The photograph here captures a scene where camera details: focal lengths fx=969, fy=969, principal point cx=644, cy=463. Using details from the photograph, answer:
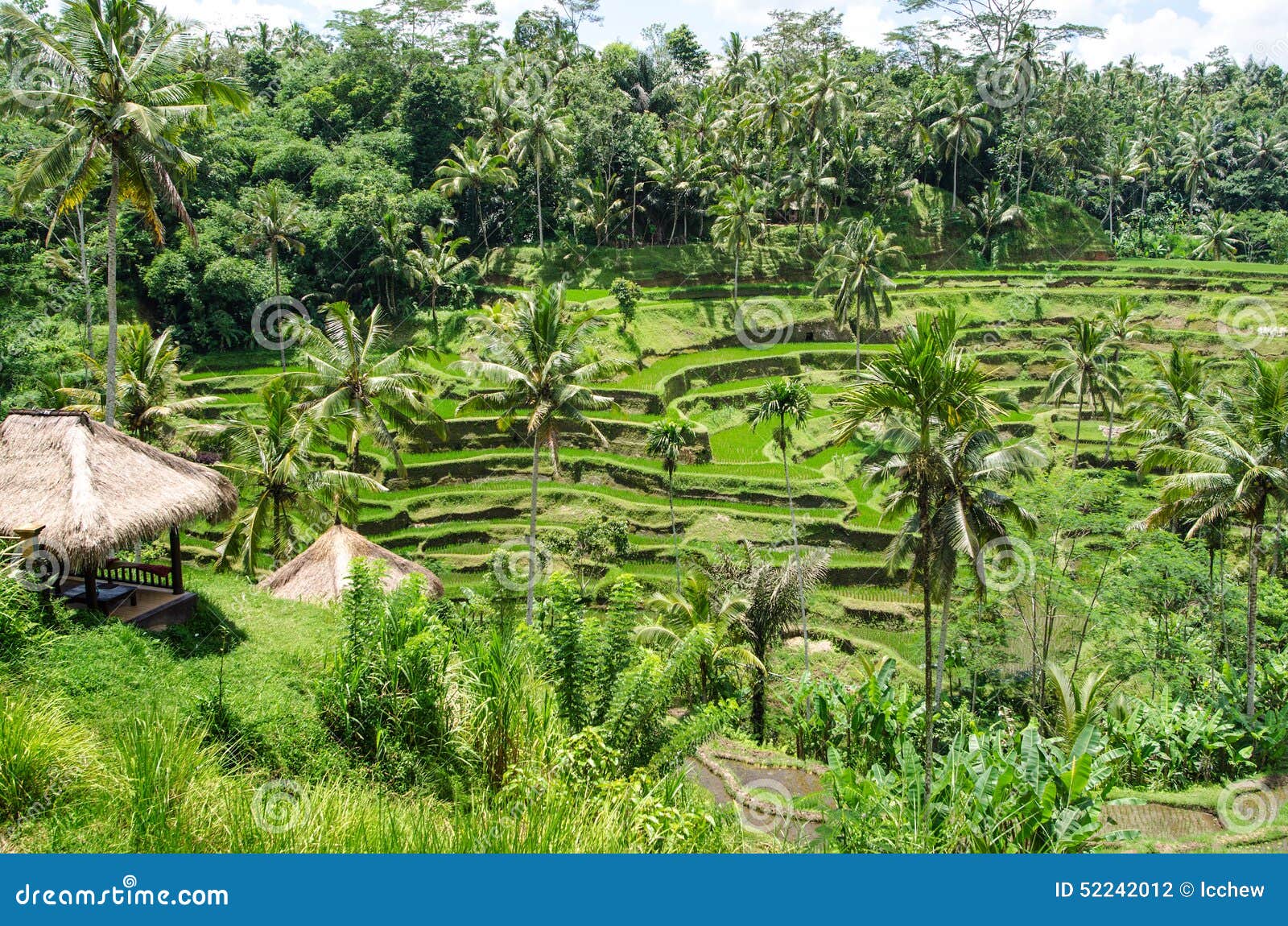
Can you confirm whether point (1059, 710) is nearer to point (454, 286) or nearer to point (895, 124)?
point (454, 286)

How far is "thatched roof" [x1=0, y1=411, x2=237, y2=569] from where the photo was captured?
13.7 metres

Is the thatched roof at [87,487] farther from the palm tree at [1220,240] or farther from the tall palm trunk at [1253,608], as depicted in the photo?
the palm tree at [1220,240]

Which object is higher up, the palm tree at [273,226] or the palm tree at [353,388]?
the palm tree at [273,226]

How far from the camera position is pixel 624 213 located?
186ft

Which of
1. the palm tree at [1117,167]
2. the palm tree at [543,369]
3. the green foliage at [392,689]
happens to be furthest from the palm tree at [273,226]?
the palm tree at [1117,167]

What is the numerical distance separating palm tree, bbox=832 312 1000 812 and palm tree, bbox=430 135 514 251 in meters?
37.1

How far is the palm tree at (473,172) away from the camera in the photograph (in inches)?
2003

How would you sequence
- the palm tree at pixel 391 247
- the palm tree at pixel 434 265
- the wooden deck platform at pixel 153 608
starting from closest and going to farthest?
the wooden deck platform at pixel 153 608 → the palm tree at pixel 391 247 → the palm tree at pixel 434 265

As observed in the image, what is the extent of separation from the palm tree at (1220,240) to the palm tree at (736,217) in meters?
33.4

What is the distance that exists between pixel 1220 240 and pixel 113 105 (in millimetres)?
67030

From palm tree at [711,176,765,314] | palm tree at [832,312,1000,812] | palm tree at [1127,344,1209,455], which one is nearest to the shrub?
palm tree at [832,312,1000,812]

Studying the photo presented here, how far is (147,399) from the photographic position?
25562 millimetres

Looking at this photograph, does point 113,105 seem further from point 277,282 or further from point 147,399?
point 277,282

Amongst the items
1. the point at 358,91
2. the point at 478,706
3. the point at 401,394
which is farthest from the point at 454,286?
the point at 478,706
